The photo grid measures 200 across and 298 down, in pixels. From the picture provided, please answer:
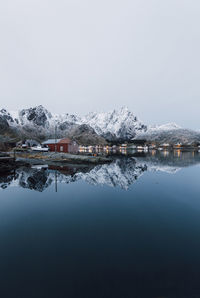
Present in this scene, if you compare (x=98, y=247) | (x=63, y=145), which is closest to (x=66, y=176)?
(x=98, y=247)

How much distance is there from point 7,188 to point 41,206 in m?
8.62

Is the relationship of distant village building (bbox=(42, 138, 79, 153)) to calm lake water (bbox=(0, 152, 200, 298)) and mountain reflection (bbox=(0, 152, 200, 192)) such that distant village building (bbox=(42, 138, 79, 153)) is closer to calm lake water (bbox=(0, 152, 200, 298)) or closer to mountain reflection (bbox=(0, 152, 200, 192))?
mountain reflection (bbox=(0, 152, 200, 192))

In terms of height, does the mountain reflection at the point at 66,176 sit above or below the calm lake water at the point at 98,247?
above

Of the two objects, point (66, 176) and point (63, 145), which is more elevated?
point (63, 145)

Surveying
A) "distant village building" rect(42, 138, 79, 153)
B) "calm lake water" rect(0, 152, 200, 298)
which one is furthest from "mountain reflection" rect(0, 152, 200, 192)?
"distant village building" rect(42, 138, 79, 153)

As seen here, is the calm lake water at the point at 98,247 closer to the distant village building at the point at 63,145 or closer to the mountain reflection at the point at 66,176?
→ the mountain reflection at the point at 66,176

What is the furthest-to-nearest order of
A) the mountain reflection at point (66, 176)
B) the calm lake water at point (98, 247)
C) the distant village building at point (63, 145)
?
1. the distant village building at point (63, 145)
2. the mountain reflection at point (66, 176)
3. the calm lake water at point (98, 247)

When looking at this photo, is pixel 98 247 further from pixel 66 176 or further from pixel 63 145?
pixel 63 145

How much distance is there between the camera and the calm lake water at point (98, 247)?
5.89 m

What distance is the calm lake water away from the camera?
Answer: 19.3 ft

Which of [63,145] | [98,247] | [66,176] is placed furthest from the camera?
[63,145]

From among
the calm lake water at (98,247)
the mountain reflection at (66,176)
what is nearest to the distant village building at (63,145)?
the mountain reflection at (66,176)

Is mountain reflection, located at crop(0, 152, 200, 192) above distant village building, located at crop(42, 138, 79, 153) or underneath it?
underneath

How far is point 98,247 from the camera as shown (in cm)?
823
